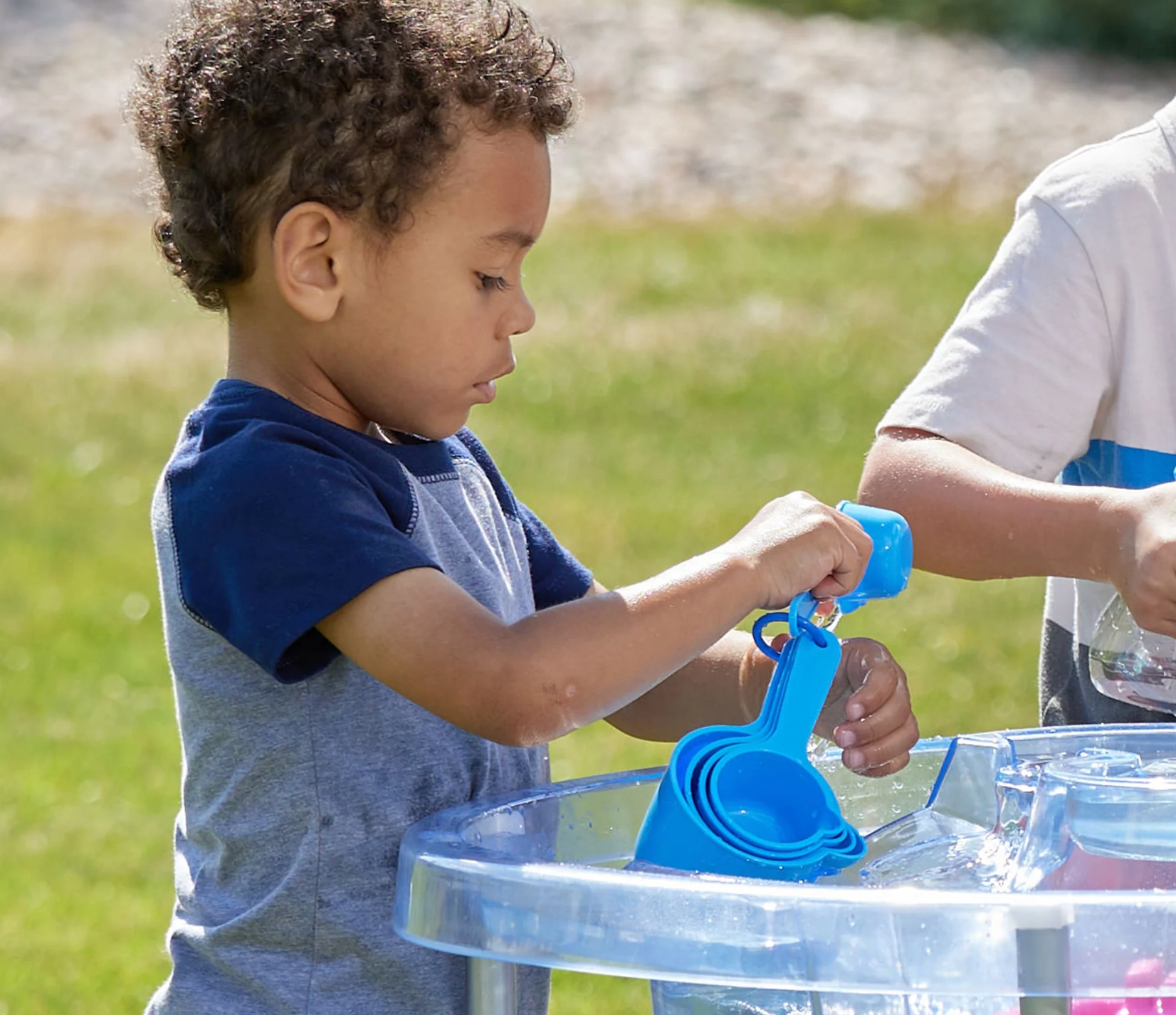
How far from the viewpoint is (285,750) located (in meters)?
1.49

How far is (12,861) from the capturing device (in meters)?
3.73

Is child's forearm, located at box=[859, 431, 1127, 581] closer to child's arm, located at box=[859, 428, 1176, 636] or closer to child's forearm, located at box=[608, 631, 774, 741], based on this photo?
child's arm, located at box=[859, 428, 1176, 636]

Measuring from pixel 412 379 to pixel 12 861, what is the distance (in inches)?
101

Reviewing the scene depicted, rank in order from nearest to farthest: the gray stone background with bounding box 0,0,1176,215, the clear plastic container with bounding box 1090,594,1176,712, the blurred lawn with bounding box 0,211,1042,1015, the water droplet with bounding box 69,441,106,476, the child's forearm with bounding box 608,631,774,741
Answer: the child's forearm with bounding box 608,631,774,741 → the clear plastic container with bounding box 1090,594,1176,712 → the blurred lawn with bounding box 0,211,1042,1015 → the water droplet with bounding box 69,441,106,476 → the gray stone background with bounding box 0,0,1176,215

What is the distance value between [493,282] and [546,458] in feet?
16.6

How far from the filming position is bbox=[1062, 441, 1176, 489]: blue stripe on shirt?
1.80 meters

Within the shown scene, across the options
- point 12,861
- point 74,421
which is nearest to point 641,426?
point 74,421

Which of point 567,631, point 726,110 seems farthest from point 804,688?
point 726,110

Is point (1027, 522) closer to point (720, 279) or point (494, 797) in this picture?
point (494, 797)

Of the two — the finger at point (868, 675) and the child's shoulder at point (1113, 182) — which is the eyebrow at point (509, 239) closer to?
the finger at point (868, 675)

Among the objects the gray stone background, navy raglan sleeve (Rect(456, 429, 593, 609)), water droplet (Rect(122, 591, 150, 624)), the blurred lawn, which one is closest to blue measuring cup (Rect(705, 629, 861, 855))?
navy raglan sleeve (Rect(456, 429, 593, 609))

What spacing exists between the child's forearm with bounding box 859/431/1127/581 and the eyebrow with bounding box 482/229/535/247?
468 millimetres

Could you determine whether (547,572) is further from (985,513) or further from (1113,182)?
(1113,182)

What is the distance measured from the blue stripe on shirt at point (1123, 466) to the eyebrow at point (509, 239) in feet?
2.14
